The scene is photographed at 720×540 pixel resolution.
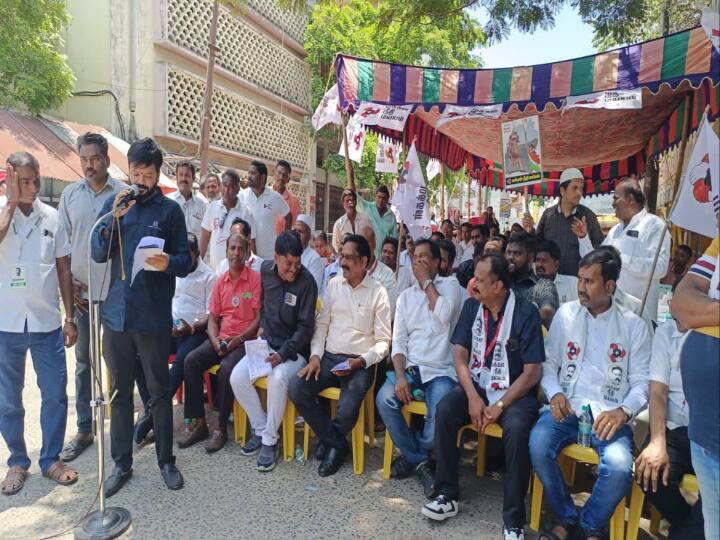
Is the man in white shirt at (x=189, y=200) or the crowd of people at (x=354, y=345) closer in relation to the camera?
the crowd of people at (x=354, y=345)

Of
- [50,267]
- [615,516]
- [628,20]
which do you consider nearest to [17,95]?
[50,267]

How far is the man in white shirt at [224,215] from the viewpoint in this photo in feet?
17.2

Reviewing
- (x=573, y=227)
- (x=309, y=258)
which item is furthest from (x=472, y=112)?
(x=309, y=258)

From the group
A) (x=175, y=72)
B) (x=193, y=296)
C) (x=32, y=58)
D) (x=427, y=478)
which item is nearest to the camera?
(x=427, y=478)

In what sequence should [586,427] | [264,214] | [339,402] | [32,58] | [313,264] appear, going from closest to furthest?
1. [586,427]
2. [339,402]
3. [313,264]
4. [264,214]
5. [32,58]

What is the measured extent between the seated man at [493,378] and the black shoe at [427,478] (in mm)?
72

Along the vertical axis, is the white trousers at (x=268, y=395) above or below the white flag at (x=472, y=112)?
below

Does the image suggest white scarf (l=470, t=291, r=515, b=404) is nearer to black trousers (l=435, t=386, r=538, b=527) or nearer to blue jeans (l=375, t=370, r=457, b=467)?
black trousers (l=435, t=386, r=538, b=527)

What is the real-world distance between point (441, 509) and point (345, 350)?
1264mm

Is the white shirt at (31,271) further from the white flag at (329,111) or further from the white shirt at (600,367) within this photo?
the white flag at (329,111)

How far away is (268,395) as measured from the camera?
3.55 m

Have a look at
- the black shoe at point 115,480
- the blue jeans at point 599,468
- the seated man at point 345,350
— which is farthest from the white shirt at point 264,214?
the blue jeans at point 599,468

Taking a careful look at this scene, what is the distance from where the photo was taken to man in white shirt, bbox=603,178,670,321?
3.88 meters

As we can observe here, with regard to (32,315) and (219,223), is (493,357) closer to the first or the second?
(32,315)
